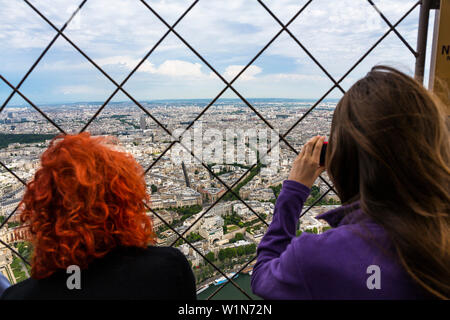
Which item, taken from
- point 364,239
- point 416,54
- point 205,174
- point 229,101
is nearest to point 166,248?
point 364,239

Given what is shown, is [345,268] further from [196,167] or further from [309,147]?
[196,167]

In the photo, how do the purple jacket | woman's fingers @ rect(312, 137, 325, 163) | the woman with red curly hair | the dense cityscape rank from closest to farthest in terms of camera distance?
the purple jacket → the woman with red curly hair → woman's fingers @ rect(312, 137, 325, 163) → the dense cityscape

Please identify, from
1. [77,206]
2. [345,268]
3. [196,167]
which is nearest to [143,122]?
[196,167]

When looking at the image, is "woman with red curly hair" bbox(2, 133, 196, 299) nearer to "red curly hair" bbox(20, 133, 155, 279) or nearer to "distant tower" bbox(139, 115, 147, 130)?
"red curly hair" bbox(20, 133, 155, 279)

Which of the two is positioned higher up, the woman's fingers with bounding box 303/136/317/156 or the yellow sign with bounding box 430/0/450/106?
the yellow sign with bounding box 430/0/450/106

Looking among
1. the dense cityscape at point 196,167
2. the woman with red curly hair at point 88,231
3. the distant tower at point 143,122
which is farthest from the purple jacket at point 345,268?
the distant tower at point 143,122

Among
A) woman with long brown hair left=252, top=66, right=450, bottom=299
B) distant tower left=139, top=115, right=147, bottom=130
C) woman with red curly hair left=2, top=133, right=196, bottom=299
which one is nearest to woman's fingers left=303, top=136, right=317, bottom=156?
woman with long brown hair left=252, top=66, right=450, bottom=299

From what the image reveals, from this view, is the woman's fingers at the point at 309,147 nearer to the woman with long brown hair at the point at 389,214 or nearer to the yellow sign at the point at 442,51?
the woman with long brown hair at the point at 389,214
